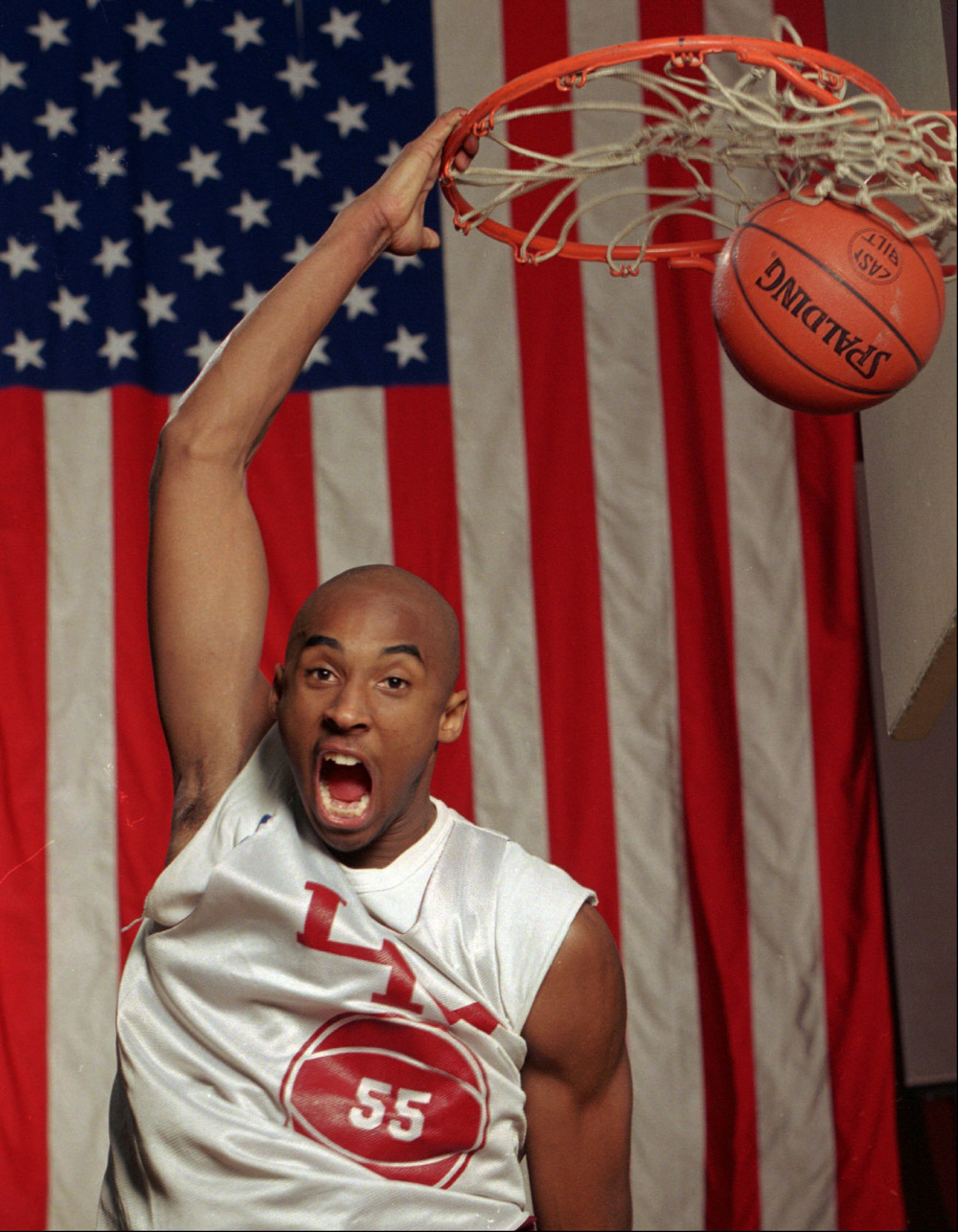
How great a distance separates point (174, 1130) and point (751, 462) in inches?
80.7

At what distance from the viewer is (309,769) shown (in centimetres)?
143

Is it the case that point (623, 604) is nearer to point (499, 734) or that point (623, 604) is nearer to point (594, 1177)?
point (499, 734)

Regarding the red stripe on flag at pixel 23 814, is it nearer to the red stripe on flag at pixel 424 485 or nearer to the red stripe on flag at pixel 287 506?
the red stripe on flag at pixel 287 506

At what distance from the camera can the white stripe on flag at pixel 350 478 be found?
2.99 m

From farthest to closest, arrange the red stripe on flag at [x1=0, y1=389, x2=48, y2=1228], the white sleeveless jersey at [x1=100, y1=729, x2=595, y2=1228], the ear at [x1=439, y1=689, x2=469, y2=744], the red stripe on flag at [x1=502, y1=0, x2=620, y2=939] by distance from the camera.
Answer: the red stripe on flag at [x1=502, y1=0, x2=620, y2=939]
the red stripe on flag at [x1=0, y1=389, x2=48, y2=1228]
the ear at [x1=439, y1=689, x2=469, y2=744]
the white sleeveless jersey at [x1=100, y1=729, x2=595, y2=1228]

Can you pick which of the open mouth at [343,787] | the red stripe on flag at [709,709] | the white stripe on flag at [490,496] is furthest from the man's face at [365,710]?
the red stripe on flag at [709,709]

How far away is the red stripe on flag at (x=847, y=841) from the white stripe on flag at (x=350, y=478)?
942 millimetres

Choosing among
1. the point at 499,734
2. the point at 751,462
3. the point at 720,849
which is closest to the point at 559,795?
the point at 499,734

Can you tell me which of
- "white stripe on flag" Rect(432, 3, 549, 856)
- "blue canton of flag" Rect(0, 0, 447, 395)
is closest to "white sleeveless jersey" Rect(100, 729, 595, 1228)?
"white stripe on flag" Rect(432, 3, 549, 856)

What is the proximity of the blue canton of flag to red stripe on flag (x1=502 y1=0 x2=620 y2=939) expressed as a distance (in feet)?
0.75

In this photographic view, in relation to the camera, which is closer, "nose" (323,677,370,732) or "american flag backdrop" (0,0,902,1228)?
"nose" (323,677,370,732)

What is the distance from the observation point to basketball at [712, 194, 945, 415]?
1.55 m

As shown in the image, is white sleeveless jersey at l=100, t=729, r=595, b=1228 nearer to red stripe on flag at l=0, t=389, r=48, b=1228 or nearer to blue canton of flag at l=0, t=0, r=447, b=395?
red stripe on flag at l=0, t=389, r=48, b=1228

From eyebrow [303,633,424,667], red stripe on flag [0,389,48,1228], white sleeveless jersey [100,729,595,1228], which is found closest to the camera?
white sleeveless jersey [100,729,595,1228]
